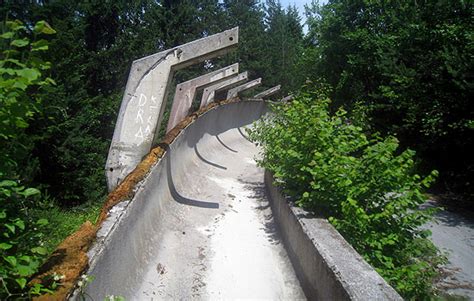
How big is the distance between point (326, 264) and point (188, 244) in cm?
223

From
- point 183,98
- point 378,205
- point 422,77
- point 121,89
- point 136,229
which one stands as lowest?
point 136,229

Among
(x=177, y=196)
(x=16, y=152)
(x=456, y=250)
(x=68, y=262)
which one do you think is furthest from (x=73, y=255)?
(x=456, y=250)

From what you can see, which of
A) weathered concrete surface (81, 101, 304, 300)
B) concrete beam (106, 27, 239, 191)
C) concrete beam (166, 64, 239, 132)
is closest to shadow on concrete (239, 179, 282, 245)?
weathered concrete surface (81, 101, 304, 300)

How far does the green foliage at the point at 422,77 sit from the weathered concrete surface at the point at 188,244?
4373mm

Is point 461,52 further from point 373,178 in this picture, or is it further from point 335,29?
point 335,29

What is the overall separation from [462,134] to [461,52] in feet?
6.02

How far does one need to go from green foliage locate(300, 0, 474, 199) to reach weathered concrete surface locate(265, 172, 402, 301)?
4.52 metres

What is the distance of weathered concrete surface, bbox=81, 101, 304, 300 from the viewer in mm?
3383

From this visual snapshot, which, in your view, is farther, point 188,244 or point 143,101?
point 143,101

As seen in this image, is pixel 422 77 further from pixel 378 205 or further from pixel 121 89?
pixel 121 89

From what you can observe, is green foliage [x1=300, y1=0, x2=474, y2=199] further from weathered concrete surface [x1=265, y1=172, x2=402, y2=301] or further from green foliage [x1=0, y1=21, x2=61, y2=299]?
green foliage [x1=0, y1=21, x2=61, y2=299]

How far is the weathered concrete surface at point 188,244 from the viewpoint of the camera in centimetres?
338

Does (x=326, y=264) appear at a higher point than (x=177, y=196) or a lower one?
higher

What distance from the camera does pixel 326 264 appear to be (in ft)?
9.68
